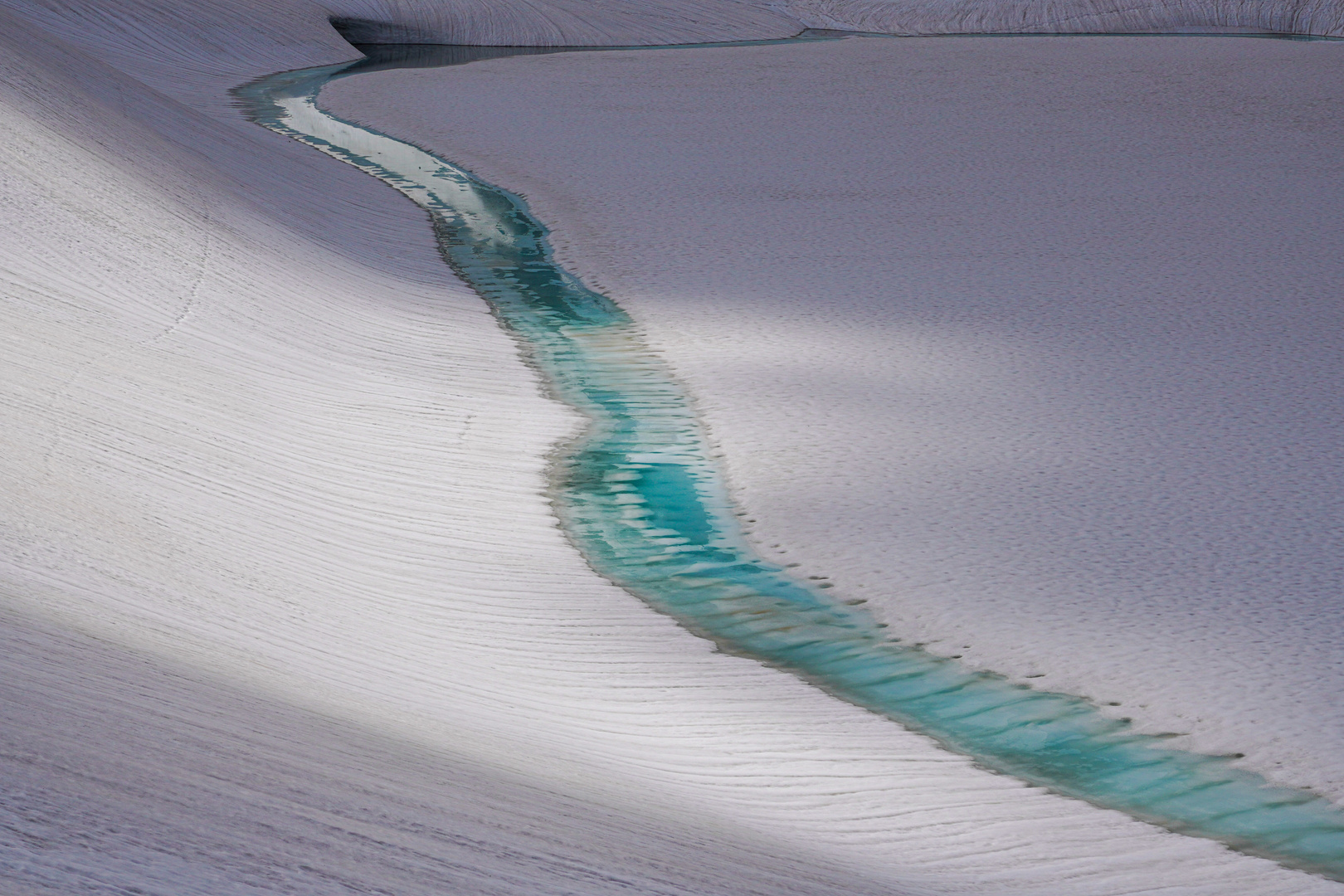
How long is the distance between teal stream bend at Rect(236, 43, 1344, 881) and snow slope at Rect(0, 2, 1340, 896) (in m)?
0.05

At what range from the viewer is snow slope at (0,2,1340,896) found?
924 millimetres

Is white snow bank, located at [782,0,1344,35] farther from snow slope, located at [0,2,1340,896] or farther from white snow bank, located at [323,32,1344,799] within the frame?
snow slope, located at [0,2,1340,896]

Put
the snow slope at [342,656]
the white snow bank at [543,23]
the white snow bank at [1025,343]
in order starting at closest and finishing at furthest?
the snow slope at [342,656] < the white snow bank at [1025,343] < the white snow bank at [543,23]

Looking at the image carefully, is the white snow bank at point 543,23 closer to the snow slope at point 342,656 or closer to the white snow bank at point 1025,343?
the white snow bank at point 1025,343

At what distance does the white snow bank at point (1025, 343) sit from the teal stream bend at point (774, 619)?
47mm

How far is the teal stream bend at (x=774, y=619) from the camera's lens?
58.5 inches

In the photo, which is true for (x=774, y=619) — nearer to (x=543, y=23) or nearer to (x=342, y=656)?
(x=342, y=656)

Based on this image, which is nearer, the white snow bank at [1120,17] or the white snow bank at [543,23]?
the white snow bank at [543,23]

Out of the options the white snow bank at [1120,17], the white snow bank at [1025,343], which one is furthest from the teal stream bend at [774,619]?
the white snow bank at [1120,17]

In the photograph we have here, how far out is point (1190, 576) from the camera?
191cm

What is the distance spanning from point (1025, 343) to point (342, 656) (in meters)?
1.83

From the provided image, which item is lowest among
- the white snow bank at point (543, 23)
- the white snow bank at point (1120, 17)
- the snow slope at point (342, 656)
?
the snow slope at point (342, 656)

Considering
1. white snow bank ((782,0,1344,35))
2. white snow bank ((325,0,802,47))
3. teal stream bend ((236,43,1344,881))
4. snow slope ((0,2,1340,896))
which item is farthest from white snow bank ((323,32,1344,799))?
white snow bank ((782,0,1344,35))

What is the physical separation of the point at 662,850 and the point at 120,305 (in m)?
1.89
